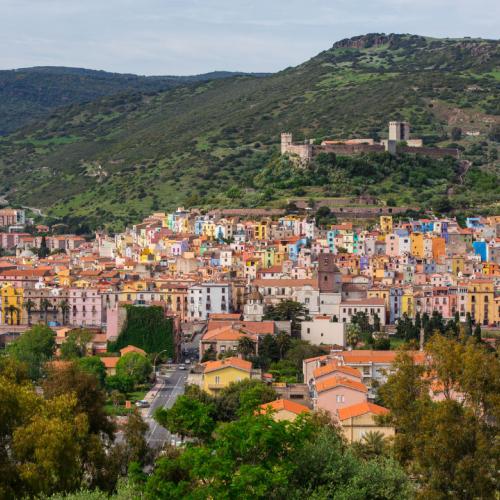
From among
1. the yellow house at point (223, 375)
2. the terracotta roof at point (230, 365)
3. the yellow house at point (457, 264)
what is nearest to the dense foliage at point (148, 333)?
the terracotta roof at point (230, 365)

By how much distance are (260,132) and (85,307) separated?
206ft

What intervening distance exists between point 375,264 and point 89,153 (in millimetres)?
80705

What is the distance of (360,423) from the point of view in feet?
121

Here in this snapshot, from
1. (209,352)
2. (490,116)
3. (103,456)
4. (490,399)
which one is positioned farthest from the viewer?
(490,116)

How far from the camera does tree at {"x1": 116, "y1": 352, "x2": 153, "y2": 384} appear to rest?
5038 centimetres

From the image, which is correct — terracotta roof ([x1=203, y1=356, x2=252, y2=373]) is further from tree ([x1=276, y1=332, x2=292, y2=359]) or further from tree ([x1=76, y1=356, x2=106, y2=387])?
tree ([x1=276, y1=332, x2=292, y2=359])

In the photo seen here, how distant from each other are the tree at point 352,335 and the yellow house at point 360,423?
1845 cm

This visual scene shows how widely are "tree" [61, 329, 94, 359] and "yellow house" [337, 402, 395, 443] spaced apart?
18.2 m

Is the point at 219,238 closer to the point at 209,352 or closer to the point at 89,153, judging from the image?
the point at 209,352

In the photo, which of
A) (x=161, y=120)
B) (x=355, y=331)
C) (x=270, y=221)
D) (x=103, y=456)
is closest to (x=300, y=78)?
(x=161, y=120)

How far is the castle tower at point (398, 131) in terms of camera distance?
348 feet

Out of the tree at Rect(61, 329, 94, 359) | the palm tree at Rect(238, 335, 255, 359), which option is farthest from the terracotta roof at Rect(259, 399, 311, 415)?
the tree at Rect(61, 329, 94, 359)

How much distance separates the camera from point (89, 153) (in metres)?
149

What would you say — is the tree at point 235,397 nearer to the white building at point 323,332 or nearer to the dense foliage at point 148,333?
the dense foliage at point 148,333
